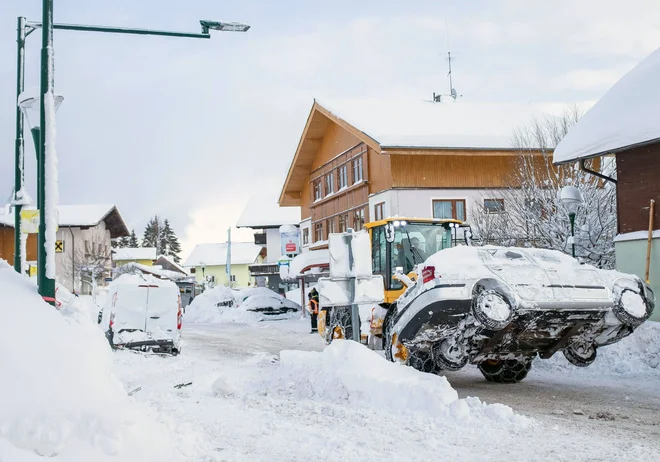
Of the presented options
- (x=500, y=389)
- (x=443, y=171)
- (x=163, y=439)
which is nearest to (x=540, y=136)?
(x=443, y=171)

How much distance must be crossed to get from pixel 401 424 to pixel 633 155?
37.7 ft

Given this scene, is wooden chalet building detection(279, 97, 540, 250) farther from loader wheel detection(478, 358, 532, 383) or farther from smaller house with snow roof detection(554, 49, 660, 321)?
loader wheel detection(478, 358, 532, 383)

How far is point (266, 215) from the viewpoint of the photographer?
6731cm

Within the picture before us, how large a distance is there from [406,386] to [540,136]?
18.7 meters

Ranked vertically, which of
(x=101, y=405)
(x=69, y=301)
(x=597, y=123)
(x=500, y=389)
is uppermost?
(x=597, y=123)

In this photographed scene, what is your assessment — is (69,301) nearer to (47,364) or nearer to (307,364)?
(47,364)

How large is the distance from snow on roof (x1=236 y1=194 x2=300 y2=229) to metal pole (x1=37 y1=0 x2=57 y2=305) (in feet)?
179

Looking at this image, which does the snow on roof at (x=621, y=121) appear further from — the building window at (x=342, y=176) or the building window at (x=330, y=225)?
the building window at (x=330, y=225)

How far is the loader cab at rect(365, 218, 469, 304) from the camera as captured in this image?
46.4 ft

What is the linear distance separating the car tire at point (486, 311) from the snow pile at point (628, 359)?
4.31 m

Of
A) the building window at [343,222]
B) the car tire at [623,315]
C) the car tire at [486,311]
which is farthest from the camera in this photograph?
the building window at [343,222]

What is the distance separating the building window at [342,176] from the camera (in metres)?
36.4

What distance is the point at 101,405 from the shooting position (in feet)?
17.6

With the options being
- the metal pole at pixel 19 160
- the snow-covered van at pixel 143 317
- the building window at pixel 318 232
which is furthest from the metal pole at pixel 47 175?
the building window at pixel 318 232
